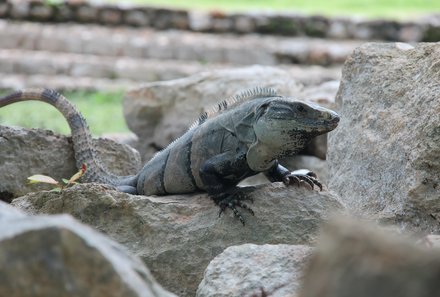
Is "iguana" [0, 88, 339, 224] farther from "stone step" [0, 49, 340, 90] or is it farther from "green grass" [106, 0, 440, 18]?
"green grass" [106, 0, 440, 18]

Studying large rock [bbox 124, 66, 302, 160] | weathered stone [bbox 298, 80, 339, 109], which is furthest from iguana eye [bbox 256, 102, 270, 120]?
large rock [bbox 124, 66, 302, 160]

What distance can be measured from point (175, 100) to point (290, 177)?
14.9 feet

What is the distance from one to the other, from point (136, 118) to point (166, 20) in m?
8.17

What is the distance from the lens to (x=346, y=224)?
2.41 meters

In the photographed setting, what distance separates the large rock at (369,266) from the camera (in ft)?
7.25

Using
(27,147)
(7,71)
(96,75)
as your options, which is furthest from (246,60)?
(27,147)

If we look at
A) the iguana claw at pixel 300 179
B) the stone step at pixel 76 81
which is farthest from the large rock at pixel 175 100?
the stone step at pixel 76 81

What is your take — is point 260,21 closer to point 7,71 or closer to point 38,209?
point 7,71

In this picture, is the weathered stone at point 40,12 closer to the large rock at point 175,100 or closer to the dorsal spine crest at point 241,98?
the large rock at point 175,100

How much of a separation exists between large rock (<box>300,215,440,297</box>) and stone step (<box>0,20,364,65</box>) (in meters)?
14.5

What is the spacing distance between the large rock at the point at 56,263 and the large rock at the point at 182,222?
2.13 m

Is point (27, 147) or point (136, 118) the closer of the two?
point (27, 147)

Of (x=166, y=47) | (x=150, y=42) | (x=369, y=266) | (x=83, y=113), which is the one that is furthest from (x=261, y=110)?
(x=150, y=42)

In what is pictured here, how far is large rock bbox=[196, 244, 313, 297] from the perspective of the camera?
13.2ft
